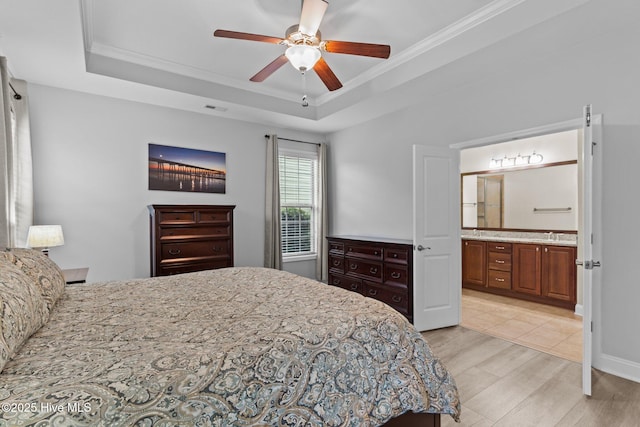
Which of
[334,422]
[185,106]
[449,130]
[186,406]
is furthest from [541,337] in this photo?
[185,106]

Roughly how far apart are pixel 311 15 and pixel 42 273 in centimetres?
223

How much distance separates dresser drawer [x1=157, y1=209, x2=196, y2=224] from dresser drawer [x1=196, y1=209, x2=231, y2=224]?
8 cm

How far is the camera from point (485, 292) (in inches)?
209

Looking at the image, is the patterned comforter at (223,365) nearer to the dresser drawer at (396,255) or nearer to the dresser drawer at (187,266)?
the dresser drawer at (187,266)

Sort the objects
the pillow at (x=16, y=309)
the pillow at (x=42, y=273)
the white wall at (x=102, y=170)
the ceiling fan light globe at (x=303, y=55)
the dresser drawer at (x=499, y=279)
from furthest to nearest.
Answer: the dresser drawer at (x=499, y=279), the white wall at (x=102, y=170), the ceiling fan light globe at (x=303, y=55), the pillow at (x=42, y=273), the pillow at (x=16, y=309)

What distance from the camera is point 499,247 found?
201 inches

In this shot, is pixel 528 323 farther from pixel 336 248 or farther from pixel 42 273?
pixel 42 273

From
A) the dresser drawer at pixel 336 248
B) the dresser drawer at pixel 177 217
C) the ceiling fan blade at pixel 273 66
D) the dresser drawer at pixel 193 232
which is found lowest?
the dresser drawer at pixel 336 248

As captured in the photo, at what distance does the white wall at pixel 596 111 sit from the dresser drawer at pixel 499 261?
2303 mm

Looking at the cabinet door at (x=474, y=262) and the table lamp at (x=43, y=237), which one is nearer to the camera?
the table lamp at (x=43, y=237)

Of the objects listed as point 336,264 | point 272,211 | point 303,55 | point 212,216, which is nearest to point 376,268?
point 336,264

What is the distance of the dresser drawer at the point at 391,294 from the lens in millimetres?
3752

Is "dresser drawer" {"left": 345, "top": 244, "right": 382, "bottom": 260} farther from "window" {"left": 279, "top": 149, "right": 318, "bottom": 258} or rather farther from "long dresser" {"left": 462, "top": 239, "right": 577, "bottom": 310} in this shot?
"long dresser" {"left": 462, "top": 239, "right": 577, "bottom": 310}

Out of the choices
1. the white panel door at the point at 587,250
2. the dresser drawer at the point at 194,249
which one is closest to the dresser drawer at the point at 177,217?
the dresser drawer at the point at 194,249
